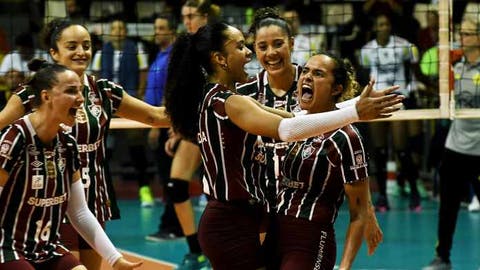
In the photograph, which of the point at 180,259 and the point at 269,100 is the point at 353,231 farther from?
the point at 180,259

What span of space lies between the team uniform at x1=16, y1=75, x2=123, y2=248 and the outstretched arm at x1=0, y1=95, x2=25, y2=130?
1.0 inches

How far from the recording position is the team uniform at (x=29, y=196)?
507 centimetres

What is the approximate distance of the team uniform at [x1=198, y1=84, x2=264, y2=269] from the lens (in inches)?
213

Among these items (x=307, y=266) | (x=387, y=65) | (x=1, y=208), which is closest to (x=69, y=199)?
(x=1, y=208)

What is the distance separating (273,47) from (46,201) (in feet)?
5.47

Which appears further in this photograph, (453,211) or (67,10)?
(67,10)

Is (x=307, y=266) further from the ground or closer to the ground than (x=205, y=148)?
closer to the ground

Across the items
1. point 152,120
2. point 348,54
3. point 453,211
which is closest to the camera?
point 152,120

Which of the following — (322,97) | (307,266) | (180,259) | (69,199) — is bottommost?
(180,259)

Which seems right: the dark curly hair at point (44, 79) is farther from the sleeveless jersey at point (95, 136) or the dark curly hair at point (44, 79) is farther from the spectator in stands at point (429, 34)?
the spectator in stands at point (429, 34)

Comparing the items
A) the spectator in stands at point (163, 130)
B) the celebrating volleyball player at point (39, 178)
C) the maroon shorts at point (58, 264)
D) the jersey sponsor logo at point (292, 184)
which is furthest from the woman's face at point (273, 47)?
the spectator in stands at point (163, 130)

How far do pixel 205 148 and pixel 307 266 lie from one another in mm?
767

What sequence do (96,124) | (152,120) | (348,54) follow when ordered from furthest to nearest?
(348,54)
(152,120)
(96,124)

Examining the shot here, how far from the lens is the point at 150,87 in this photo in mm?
9547
